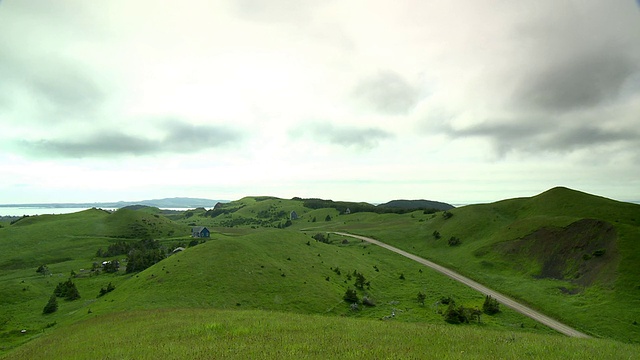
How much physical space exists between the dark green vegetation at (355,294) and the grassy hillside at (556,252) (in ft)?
1.08

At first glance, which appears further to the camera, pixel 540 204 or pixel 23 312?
pixel 540 204

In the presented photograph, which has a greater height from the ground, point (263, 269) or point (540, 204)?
point (540, 204)

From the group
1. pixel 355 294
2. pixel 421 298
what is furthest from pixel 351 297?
pixel 421 298

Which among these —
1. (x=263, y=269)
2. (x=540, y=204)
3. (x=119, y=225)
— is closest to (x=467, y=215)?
(x=540, y=204)

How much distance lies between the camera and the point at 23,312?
2239 inches

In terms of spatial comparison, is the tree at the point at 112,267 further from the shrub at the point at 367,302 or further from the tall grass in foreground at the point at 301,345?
the shrub at the point at 367,302

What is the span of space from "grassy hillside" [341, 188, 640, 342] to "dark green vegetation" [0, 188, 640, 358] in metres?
0.33

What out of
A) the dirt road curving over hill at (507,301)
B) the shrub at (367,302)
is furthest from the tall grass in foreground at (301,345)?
the shrub at (367,302)

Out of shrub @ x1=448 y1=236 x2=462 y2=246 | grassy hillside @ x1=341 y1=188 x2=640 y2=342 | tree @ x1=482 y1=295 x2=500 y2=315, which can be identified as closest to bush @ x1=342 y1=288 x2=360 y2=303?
tree @ x1=482 y1=295 x2=500 y2=315

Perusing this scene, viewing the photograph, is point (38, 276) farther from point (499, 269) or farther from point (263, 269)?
point (499, 269)

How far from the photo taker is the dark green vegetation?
64.8 feet

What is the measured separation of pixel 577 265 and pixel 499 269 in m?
15.1

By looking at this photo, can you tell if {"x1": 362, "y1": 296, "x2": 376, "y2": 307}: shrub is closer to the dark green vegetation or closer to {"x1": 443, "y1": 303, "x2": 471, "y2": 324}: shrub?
the dark green vegetation

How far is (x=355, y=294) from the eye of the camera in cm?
5219
